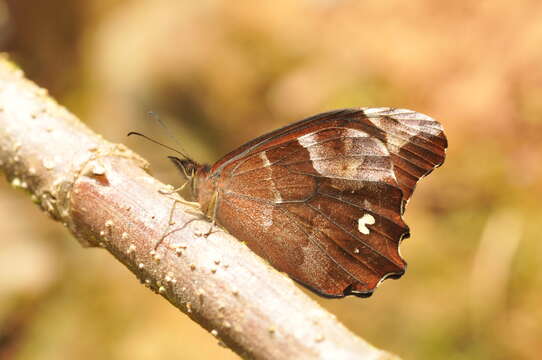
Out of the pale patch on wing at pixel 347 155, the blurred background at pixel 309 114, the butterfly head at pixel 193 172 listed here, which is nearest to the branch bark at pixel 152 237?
the butterfly head at pixel 193 172

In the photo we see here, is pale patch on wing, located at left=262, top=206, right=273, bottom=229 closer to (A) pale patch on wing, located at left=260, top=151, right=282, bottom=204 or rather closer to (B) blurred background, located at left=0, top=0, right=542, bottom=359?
(A) pale patch on wing, located at left=260, top=151, right=282, bottom=204

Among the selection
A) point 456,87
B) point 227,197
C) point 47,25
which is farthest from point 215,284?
point 47,25

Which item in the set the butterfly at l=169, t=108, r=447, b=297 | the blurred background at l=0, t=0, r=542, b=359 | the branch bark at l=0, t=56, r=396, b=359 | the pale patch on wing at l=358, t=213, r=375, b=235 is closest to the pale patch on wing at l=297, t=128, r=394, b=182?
the butterfly at l=169, t=108, r=447, b=297

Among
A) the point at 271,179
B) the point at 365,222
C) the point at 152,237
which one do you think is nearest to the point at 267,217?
the point at 271,179

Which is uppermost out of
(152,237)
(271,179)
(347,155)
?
(347,155)

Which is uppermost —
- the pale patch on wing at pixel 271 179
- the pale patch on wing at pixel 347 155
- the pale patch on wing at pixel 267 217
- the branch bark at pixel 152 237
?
the pale patch on wing at pixel 347 155

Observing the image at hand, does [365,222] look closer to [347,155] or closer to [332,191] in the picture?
[332,191]

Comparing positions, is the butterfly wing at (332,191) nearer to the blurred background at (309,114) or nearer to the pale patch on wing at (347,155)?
the pale patch on wing at (347,155)
